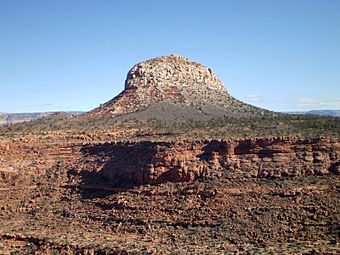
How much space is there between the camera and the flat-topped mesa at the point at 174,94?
61531mm

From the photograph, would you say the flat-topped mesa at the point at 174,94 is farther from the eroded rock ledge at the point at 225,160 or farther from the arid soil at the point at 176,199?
the arid soil at the point at 176,199

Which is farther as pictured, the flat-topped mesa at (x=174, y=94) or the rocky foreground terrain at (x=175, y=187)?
the flat-topped mesa at (x=174, y=94)

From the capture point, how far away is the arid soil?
3634 cm

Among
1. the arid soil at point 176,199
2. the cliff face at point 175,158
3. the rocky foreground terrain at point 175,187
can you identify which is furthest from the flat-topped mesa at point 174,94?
the arid soil at point 176,199

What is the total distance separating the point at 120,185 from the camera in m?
45.2

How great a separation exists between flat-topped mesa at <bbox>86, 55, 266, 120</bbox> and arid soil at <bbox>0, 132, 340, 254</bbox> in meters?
14.5

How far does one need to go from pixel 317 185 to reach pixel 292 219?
3366 millimetres

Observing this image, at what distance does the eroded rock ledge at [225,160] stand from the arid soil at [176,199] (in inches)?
3.1

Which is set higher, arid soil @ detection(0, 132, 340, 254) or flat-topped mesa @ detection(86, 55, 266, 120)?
flat-topped mesa @ detection(86, 55, 266, 120)

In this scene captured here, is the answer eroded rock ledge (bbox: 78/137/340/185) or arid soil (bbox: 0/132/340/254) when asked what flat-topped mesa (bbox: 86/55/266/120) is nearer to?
eroded rock ledge (bbox: 78/137/340/185)

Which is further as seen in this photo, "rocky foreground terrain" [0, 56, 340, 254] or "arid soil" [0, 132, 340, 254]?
"rocky foreground terrain" [0, 56, 340, 254]

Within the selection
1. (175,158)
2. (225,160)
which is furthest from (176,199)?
(225,160)

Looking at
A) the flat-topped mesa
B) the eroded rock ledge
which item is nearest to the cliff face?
the eroded rock ledge

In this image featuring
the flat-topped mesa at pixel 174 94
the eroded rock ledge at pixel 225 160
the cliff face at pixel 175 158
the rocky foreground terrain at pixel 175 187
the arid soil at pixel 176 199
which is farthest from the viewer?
the flat-topped mesa at pixel 174 94
